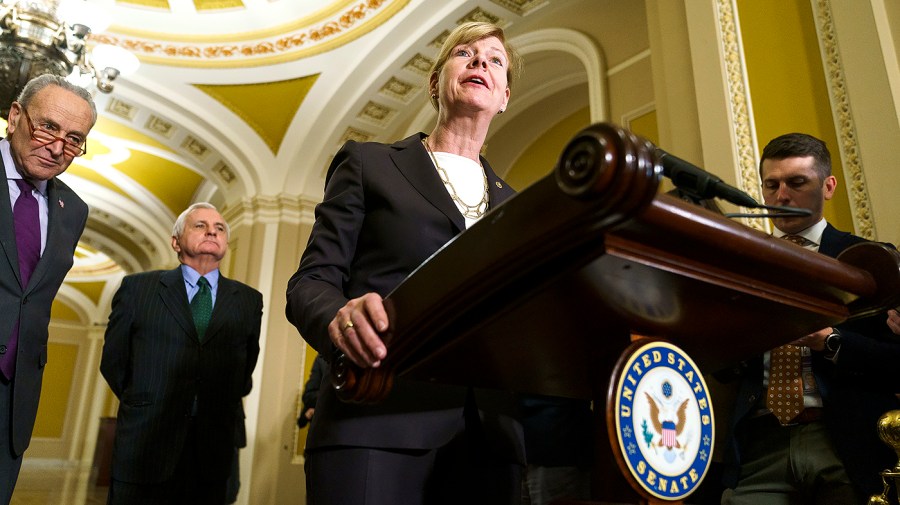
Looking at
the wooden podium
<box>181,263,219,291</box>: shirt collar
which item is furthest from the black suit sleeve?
<box>181,263,219,291</box>: shirt collar

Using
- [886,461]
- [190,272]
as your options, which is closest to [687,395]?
[886,461]

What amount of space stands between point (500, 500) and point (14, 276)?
1308 millimetres

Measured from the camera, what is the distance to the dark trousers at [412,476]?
740 mm

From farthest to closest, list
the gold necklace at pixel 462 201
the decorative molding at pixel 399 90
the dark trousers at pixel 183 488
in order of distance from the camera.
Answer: the decorative molding at pixel 399 90 → the dark trousers at pixel 183 488 → the gold necklace at pixel 462 201

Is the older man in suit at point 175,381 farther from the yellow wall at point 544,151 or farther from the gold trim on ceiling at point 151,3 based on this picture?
the gold trim on ceiling at point 151,3

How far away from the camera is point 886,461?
1277mm

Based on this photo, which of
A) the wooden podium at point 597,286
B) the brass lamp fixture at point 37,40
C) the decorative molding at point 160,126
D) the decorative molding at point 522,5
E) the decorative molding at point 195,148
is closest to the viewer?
the wooden podium at point 597,286

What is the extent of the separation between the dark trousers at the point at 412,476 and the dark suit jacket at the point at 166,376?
5.40 feet

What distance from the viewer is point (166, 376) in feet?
7.61

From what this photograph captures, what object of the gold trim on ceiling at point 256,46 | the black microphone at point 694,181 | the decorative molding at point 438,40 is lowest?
the black microphone at point 694,181

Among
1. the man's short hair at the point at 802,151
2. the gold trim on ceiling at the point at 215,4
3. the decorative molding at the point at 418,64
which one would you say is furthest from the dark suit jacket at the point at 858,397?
the gold trim on ceiling at the point at 215,4

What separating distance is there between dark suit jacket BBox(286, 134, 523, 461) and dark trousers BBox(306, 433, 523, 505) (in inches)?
0.7

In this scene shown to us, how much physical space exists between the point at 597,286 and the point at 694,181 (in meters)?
0.30

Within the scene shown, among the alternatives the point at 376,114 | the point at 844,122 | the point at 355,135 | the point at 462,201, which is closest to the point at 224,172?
the point at 355,135
